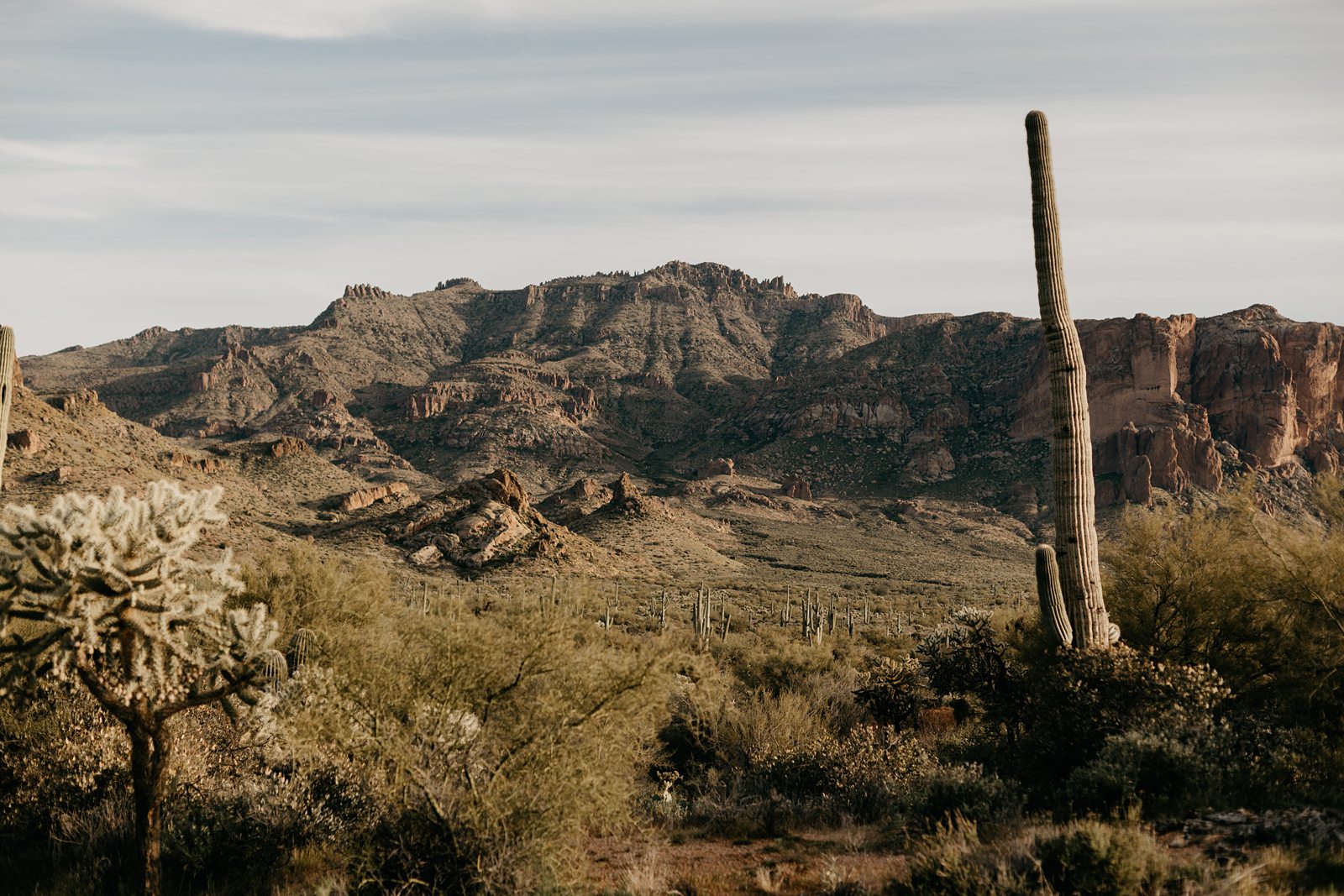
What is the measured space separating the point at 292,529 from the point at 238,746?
47.3m

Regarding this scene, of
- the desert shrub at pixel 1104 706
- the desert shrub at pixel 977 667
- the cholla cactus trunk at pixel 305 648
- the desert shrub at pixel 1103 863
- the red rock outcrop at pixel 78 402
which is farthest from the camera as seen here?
the red rock outcrop at pixel 78 402

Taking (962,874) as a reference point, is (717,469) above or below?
above

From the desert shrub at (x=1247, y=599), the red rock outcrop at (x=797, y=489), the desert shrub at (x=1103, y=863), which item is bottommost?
the red rock outcrop at (x=797, y=489)

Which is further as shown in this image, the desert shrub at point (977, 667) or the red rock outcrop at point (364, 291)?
the red rock outcrop at point (364, 291)

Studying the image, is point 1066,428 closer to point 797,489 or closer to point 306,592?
point 306,592

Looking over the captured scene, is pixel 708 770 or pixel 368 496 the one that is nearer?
pixel 708 770

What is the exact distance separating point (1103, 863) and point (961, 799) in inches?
147

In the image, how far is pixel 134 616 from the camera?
723 centimetres

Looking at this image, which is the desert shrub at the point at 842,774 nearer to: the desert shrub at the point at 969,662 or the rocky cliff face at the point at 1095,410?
the desert shrub at the point at 969,662

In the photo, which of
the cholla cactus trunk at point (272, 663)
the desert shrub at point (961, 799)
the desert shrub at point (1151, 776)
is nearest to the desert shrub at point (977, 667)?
the desert shrub at point (961, 799)

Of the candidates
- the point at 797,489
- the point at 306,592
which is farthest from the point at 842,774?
the point at 797,489

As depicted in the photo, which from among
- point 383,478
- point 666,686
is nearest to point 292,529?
point 383,478

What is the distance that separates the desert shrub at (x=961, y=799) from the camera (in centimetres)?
980

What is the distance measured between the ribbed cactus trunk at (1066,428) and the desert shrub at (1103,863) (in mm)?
5222
